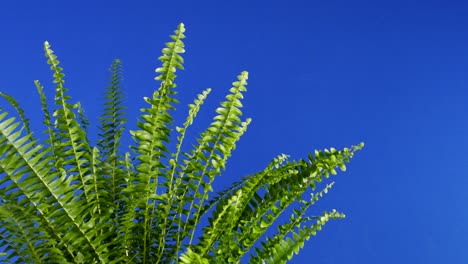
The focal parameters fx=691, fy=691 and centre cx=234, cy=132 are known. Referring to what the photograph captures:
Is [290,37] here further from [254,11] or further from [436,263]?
[436,263]

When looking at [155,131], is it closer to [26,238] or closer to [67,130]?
[67,130]

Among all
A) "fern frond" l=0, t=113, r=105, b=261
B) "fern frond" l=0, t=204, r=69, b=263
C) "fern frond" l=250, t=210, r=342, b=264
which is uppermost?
"fern frond" l=250, t=210, r=342, b=264

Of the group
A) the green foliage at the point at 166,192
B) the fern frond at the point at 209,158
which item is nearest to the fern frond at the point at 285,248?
the green foliage at the point at 166,192

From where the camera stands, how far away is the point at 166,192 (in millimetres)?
1068

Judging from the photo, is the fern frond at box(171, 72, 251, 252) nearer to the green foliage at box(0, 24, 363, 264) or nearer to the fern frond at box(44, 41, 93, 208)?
the green foliage at box(0, 24, 363, 264)

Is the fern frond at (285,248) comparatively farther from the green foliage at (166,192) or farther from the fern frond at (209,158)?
the fern frond at (209,158)

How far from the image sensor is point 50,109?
1061 mm

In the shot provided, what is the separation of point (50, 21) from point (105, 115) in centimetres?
243

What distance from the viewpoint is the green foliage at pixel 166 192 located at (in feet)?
3.27

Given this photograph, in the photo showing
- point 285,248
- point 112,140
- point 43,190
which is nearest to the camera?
point 43,190

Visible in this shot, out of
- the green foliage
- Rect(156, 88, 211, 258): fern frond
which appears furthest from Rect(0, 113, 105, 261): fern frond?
Rect(156, 88, 211, 258): fern frond

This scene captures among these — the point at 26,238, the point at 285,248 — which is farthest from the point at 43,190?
the point at 285,248

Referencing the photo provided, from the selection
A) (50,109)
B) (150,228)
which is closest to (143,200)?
(150,228)

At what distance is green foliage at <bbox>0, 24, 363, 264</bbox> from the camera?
3.27 ft
